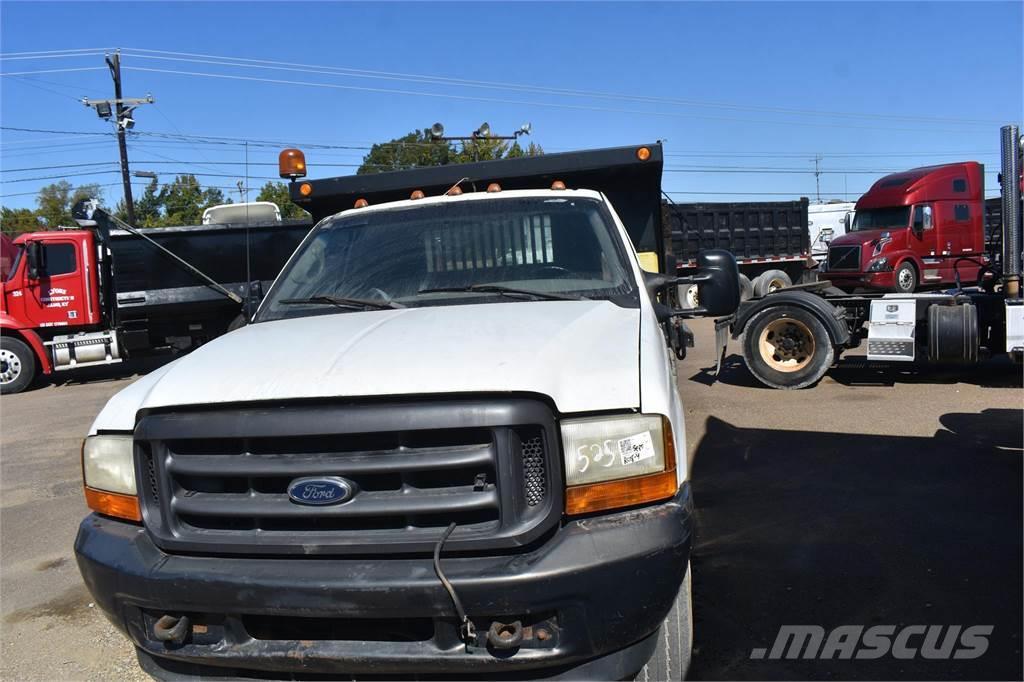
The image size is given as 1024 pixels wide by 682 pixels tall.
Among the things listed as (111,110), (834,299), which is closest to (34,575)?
(834,299)

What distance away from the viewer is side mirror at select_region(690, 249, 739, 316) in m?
3.69

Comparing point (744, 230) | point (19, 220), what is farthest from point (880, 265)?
point (19, 220)

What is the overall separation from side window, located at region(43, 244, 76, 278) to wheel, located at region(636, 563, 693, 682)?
544 inches

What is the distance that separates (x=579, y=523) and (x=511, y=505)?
0.23m

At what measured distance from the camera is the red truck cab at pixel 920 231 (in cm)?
→ 1552

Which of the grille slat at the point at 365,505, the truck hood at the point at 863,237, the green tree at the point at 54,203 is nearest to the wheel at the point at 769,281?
the truck hood at the point at 863,237

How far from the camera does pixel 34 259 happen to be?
13.2 m

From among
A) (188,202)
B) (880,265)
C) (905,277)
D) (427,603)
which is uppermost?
(188,202)

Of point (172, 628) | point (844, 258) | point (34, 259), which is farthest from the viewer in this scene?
point (844, 258)

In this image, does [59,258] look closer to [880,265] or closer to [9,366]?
[9,366]

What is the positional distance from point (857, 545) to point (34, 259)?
1356 centimetres

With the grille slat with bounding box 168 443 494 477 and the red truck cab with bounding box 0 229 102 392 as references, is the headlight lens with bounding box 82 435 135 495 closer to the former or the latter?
the grille slat with bounding box 168 443 494 477

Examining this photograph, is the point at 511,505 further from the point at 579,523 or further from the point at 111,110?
the point at 111,110

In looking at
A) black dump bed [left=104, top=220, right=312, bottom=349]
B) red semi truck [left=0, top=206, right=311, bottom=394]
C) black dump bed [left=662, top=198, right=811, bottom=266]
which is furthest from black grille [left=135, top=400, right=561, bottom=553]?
black dump bed [left=662, top=198, right=811, bottom=266]
